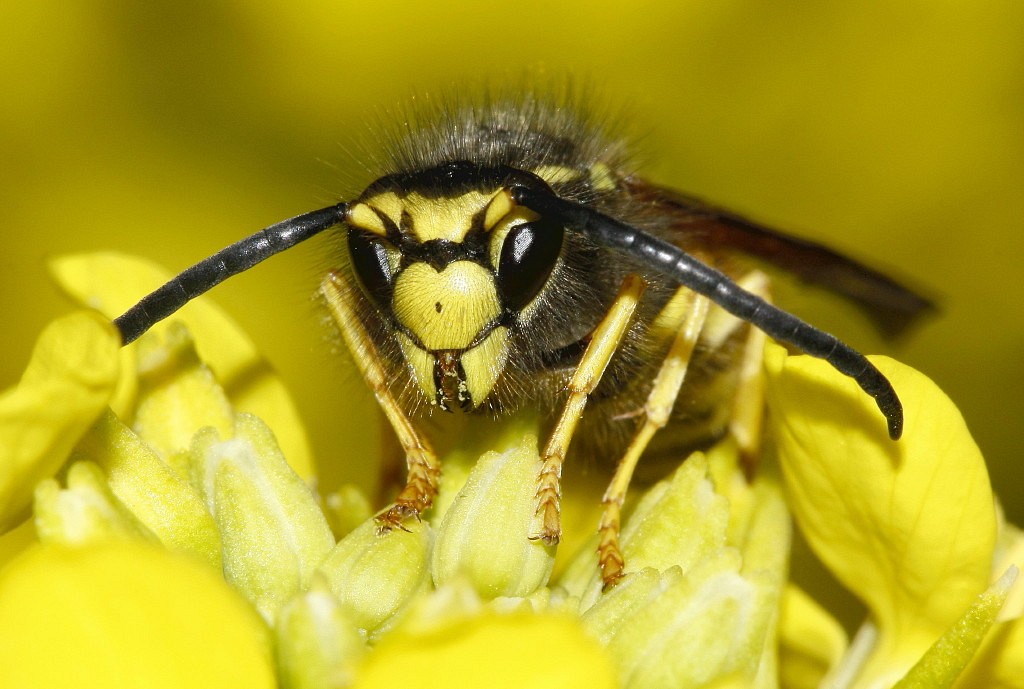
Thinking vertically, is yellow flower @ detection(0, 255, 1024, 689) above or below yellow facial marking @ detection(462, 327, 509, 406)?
below

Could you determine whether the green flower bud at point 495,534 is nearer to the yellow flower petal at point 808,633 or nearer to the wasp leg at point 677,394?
the wasp leg at point 677,394

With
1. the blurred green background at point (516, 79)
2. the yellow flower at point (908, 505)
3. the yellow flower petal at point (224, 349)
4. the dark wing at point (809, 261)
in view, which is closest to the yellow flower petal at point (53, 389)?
the yellow flower petal at point (224, 349)

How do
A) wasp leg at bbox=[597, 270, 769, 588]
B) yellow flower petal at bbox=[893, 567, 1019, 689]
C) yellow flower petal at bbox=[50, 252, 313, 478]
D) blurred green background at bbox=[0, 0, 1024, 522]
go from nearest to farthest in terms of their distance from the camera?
yellow flower petal at bbox=[893, 567, 1019, 689]
wasp leg at bbox=[597, 270, 769, 588]
yellow flower petal at bbox=[50, 252, 313, 478]
blurred green background at bbox=[0, 0, 1024, 522]

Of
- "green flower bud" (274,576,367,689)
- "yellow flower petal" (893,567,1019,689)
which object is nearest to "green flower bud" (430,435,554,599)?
"green flower bud" (274,576,367,689)

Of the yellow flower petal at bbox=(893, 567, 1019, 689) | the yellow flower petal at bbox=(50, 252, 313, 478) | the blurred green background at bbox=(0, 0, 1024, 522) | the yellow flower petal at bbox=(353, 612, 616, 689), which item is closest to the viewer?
the yellow flower petal at bbox=(353, 612, 616, 689)

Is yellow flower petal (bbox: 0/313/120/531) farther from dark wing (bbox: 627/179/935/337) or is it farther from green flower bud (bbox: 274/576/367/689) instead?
dark wing (bbox: 627/179/935/337)

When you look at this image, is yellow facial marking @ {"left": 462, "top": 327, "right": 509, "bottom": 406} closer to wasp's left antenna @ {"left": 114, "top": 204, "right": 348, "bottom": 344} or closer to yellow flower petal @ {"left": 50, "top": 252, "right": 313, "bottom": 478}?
wasp's left antenna @ {"left": 114, "top": 204, "right": 348, "bottom": 344}

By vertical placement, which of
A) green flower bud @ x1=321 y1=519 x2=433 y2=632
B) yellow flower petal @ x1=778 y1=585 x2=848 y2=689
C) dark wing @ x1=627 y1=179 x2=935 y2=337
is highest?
dark wing @ x1=627 y1=179 x2=935 y2=337

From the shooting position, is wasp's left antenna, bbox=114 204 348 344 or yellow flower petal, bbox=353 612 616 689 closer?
yellow flower petal, bbox=353 612 616 689

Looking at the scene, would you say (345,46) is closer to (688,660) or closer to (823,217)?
(823,217)

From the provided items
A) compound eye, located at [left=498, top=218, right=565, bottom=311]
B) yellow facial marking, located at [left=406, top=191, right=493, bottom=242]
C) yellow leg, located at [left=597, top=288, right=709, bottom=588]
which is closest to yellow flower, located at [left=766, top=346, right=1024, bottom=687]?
yellow leg, located at [left=597, top=288, right=709, bottom=588]
